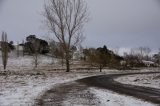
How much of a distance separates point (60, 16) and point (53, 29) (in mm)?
2474

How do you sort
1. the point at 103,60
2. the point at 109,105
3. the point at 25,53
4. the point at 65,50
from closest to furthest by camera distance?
the point at 109,105
the point at 65,50
the point at 103,60
the point at 25,53

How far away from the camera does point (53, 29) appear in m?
54.0

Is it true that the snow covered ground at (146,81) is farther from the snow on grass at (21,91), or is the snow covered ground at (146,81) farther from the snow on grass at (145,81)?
the snow on grass at (21,91)

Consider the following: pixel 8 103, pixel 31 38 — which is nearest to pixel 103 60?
pixel 8 103

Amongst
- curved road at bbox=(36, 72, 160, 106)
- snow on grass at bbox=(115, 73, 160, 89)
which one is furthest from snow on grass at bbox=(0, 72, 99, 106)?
snow on grass at bbox=(115, 73, 160, 89)

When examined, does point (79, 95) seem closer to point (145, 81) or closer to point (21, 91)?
point (21, 91)

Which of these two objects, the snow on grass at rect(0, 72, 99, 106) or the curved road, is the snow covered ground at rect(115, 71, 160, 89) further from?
the snow on grass at rect(0, 72, 99, 106)

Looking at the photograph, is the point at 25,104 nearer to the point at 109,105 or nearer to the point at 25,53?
the point at 109,105

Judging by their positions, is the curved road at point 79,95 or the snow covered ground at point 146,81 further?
the snow covered ground at point 146,81

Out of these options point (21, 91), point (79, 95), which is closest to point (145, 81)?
point (79, 95)

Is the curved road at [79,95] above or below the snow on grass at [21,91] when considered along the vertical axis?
below

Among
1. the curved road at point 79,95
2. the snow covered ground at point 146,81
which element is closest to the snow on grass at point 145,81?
the snow covered ground at point 146,81

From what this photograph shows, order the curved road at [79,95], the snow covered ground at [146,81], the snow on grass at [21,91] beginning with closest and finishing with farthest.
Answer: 1. the curved road at [79,95]
2. the snow on grass at [21,91]
3. the snow covered ground at [146,81]

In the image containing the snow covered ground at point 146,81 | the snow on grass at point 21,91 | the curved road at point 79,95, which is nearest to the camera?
the curved road at point 79,95
